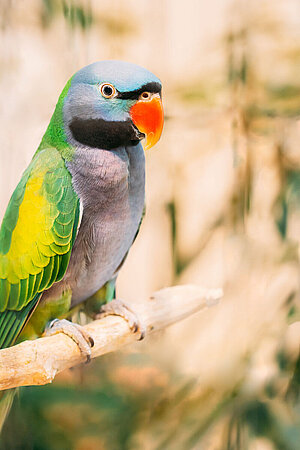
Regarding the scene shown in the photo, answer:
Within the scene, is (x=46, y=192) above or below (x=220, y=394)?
above

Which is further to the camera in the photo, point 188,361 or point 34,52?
point 188,361

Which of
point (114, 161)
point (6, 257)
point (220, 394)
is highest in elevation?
point (114, 161)

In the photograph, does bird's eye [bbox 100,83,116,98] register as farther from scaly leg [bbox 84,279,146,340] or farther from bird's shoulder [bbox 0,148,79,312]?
scaly leg [bbox 84,279,146,340]

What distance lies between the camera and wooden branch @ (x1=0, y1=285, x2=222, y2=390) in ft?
1.46

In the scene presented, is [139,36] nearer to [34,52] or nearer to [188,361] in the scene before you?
[34,52]

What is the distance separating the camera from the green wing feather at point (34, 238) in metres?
0.56

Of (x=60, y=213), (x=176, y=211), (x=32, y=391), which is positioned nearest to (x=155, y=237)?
(x=176, y=211)

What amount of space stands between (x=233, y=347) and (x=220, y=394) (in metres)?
0.07

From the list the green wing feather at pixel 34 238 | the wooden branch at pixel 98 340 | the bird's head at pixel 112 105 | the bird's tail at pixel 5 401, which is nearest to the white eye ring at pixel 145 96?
the bird's head at pixel 112 105

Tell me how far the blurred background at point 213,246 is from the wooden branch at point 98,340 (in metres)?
0.02

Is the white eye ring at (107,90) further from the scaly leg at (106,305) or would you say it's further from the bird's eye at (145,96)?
the scaly leg at (106,305)

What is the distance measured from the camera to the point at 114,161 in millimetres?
594

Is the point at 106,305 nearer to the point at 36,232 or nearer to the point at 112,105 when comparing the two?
the point at 36,232

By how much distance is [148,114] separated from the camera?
0.53m
